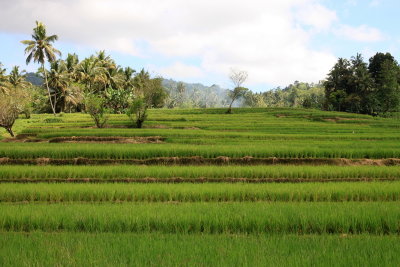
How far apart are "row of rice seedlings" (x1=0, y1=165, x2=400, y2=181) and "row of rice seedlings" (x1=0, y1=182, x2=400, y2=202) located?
8.10 ft

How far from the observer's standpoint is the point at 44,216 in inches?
232

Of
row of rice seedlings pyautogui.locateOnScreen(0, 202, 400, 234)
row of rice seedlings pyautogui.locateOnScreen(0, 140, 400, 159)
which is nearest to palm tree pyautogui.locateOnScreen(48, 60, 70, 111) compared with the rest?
row of rice seedlings pyautogui.locateOnScreen(0, 140, 400, 159)

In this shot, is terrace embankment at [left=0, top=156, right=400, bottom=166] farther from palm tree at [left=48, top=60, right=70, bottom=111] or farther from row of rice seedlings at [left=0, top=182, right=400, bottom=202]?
palm tree at [left=48, top=60, right=70, bottom=111]

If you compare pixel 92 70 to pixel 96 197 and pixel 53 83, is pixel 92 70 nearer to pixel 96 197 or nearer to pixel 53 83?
pixel 53 83

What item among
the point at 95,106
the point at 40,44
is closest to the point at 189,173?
the point at 95,106

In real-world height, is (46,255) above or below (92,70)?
below

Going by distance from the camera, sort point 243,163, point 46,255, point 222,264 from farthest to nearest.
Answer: point 243,163 < point 46,255 < point 222,264

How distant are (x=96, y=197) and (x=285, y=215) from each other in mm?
4971

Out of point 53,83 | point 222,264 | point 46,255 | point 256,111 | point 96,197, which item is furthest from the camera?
point 256,111

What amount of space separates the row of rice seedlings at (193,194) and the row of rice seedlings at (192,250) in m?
3.13

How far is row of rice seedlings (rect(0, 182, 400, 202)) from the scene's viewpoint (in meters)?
8.15


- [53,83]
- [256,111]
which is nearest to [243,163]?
[256,111]

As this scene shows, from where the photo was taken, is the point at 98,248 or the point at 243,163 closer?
the point at 98,248

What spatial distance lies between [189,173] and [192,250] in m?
7.13
